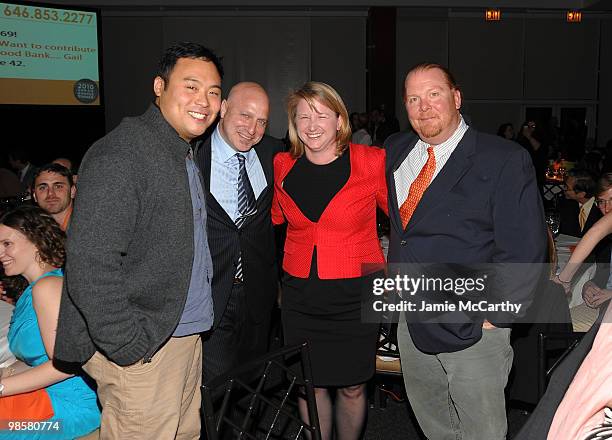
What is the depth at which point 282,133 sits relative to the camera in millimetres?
13336

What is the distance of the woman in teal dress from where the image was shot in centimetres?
199

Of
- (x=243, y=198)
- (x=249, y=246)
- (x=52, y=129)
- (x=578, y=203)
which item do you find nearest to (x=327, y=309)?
(x=249, y=246)

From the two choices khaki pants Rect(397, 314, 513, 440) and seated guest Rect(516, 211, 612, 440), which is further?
khaki pants Rect(397, 314, 513, 440)

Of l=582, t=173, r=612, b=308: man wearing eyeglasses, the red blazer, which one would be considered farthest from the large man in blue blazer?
l=582, t=173, r=612, b=308: man wearing eyeglasses

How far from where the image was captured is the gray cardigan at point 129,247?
Result: 5.22 feet

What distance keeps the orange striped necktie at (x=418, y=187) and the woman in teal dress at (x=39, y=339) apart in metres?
Answer: 1.23

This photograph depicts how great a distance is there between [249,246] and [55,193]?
5.17 ft

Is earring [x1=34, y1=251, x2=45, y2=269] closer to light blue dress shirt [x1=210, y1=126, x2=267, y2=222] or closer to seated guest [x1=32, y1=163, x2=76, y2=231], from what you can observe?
light blue dress shirt [x1=210, y1=126, x2=267, y2=222]

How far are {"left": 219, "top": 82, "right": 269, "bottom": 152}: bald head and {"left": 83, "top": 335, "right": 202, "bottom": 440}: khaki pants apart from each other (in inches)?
36.4

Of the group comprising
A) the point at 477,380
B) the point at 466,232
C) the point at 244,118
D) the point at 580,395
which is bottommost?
the point at 477,380

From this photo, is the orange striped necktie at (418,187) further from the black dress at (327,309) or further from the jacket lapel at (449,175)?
the black dress at (327,309)

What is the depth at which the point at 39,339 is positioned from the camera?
2078 millimetres

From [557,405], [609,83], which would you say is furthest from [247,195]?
[609,83]

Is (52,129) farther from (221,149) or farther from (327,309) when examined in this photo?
(327,309)
